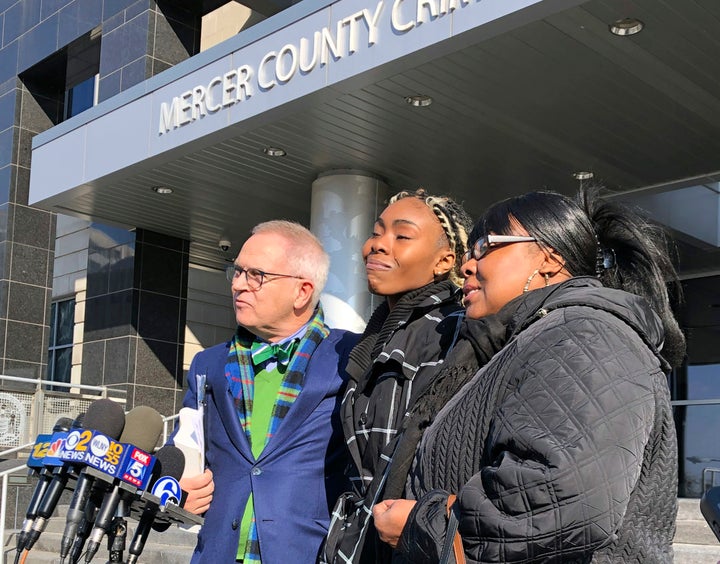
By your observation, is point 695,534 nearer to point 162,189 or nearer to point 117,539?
point 117,539

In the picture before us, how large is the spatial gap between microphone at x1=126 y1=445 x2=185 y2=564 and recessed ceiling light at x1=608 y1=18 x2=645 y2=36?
216 inches

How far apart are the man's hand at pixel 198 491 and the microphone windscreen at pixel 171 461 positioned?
0.27 feet

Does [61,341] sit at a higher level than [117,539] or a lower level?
higher

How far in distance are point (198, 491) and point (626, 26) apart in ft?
18.1

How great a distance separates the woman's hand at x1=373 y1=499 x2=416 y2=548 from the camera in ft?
7.40

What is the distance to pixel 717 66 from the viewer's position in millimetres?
8141

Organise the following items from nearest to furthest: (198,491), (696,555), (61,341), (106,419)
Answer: (106,419), (198,491), (696,555), (61,341)

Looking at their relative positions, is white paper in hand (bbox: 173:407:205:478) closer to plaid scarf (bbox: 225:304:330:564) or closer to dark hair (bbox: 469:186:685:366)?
plaid scarf (bbox: 225:304:330:564)

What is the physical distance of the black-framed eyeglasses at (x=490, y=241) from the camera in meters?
2.46

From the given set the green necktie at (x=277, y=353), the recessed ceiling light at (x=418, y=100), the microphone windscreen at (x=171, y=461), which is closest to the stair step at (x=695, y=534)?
the green necktie at (x=277, y=353)

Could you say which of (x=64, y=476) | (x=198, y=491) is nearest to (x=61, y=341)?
(x=198, y=491)

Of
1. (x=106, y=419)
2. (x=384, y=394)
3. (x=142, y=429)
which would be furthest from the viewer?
(x=142, y=429)

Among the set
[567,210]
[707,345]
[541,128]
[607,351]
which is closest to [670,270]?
[567,210]

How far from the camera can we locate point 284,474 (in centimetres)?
339
